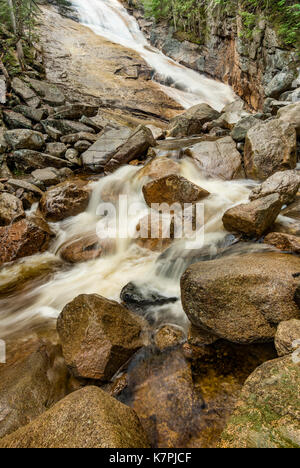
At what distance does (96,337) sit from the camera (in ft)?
8.59

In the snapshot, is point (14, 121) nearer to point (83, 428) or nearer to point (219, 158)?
point (219, 158)

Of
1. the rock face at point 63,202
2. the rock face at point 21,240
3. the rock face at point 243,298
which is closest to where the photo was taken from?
the rock face at point 243,298

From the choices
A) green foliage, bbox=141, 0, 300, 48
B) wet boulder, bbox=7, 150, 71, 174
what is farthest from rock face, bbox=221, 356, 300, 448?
green foliage, bbox=141, 0, 300, 48

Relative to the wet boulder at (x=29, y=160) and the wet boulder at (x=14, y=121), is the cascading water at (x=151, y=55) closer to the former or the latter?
the wet boulder at (x=14, y=121)

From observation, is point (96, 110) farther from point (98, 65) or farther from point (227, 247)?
point (227, 247)

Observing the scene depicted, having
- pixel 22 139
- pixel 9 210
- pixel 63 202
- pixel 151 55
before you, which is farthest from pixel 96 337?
pixel 151 55

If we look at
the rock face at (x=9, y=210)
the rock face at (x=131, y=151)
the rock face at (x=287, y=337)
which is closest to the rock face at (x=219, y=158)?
the rock face at (x=131, y=151)

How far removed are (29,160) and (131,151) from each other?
361 cm

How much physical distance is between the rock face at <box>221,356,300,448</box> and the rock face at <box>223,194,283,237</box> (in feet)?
7.98

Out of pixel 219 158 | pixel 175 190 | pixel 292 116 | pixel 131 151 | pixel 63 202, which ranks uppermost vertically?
pixel 292 116

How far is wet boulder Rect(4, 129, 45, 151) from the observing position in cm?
823

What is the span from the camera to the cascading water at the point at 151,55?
16.4 metres

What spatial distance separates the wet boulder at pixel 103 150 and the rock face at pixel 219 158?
9.04 feet

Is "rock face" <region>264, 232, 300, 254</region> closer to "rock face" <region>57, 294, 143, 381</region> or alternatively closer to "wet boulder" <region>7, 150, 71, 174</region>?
"rock face" <region>57, 294, 143, 381</region>
